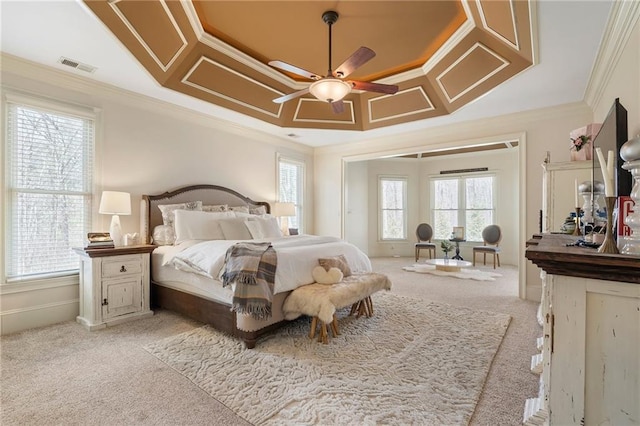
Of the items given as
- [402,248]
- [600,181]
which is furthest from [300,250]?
[402,248]

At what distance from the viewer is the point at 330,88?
271 cm

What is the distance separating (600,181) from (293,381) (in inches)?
96.4

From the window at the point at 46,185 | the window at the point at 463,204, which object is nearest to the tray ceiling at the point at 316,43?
the window at the point at 46,185

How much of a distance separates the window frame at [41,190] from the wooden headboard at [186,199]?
21.0 inches

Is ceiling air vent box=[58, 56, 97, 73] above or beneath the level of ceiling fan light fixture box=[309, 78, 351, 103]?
above

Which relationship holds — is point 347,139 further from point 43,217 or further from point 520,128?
point 43,217

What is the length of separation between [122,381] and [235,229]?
205 cm

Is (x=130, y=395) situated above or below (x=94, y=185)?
below

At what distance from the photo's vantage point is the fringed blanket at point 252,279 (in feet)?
8.02

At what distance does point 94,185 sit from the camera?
3389 mm

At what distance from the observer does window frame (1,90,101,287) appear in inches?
112

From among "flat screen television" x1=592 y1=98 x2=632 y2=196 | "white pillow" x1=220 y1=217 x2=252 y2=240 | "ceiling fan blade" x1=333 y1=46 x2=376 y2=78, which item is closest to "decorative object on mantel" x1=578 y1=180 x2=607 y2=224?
"flat screen television" x1=592 y1=98 x2=632 y2=196

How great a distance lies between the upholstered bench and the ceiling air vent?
309 cm

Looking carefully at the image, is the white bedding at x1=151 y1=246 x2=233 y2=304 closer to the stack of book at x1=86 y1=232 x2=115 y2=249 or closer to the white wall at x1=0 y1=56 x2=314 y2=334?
the stack of book at x1=86 y1=232 x2=115 y2=249
